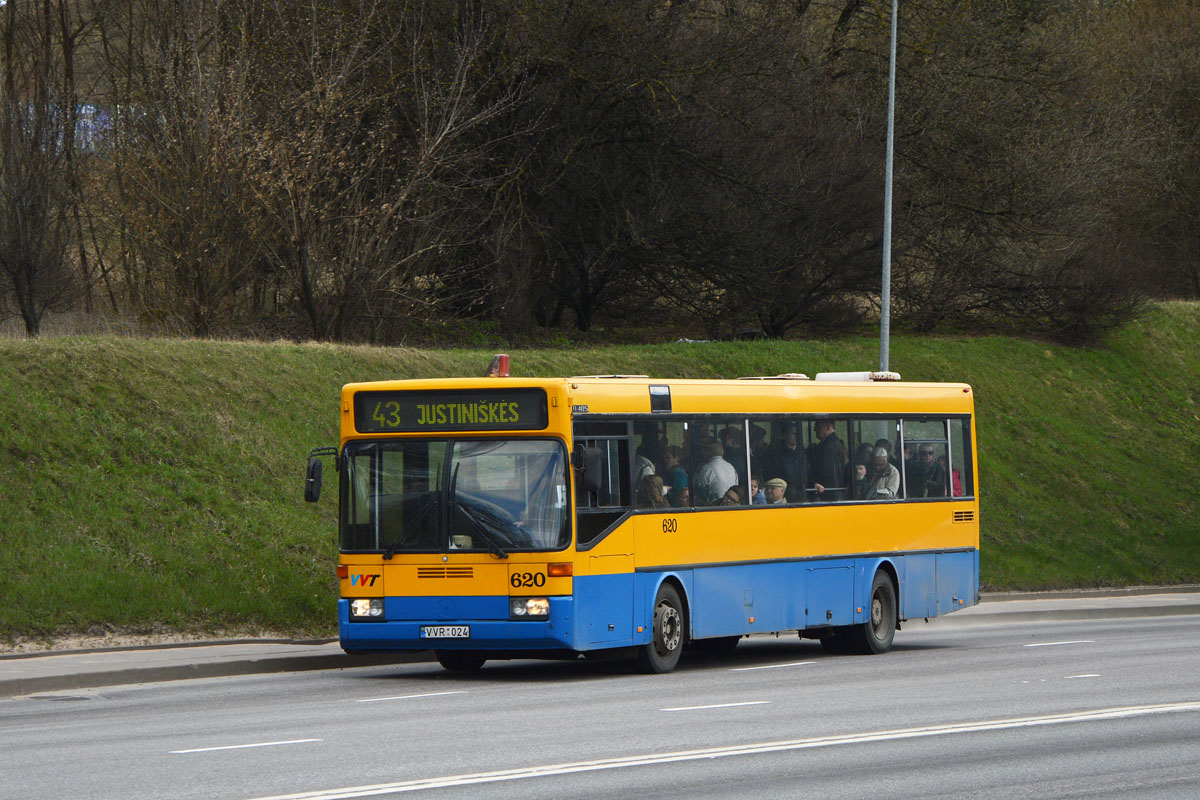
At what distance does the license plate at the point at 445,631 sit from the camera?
15.5 metres

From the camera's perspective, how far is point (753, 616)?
17.8 metres

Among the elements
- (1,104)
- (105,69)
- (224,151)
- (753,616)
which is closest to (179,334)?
(224,151)

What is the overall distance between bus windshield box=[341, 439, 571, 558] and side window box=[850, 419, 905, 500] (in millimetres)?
5213

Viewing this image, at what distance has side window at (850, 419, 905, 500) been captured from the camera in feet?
64.1

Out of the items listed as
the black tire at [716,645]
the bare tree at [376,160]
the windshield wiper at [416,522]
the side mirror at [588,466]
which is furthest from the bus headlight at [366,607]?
the bare tree at [376,160]

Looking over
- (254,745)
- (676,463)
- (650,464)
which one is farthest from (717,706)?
(254,745)

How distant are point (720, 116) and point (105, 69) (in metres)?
14.4

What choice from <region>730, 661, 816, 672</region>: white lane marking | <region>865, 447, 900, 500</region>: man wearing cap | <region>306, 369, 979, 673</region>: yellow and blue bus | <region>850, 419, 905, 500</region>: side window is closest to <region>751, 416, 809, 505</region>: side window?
<region>306, 369, 979, 673</region>: yellow and blue bus

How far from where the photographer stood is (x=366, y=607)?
1582 centimetres

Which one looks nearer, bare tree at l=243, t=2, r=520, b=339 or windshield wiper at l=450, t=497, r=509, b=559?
windshield wiper at l=450, t=497, r=509, b=559

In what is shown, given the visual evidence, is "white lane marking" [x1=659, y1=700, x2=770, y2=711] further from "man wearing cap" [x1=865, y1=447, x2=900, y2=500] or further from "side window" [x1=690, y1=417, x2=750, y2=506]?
"man wearing cap" [x1=865, y1=447, x2=900, y2=500]

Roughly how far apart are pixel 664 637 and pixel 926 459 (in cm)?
570

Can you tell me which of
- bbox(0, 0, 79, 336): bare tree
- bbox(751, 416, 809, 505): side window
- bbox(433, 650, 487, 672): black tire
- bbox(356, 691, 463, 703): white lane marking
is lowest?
bbox(433, 650, 487, 672): black tire

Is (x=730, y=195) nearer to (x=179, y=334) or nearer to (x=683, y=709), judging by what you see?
(x=179, y=334)
